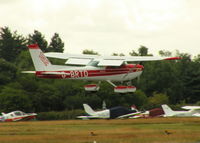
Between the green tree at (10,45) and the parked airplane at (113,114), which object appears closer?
the parked airplane at (113,114)

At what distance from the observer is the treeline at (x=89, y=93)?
74125 millimetres

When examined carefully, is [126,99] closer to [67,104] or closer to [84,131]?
[67,104]

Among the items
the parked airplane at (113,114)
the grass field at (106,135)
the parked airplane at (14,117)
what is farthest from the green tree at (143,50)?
the grass field at (106,135)

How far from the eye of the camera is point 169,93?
97625 mm

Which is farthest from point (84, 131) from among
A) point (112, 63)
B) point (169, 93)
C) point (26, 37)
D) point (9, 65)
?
point (26, 37)

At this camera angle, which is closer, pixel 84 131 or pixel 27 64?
pixel 84 131

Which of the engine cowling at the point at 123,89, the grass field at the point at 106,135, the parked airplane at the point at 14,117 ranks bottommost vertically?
the parked airplane at the point at 14,117

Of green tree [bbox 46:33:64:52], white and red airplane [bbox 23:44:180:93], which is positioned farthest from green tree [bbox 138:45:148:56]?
white and red airplane [bbox 23:44:180:93]

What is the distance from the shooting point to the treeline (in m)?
74.1

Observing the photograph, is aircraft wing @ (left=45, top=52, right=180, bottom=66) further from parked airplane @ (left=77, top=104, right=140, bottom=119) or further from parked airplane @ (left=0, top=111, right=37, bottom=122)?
parked airplane @ (left=0, top=111, right=37, bottom=122)

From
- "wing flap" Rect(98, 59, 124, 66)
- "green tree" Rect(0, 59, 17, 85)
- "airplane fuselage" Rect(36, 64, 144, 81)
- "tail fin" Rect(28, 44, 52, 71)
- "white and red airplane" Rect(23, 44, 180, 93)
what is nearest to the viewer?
"tail fin" Rect(28, 44, 52, 71)

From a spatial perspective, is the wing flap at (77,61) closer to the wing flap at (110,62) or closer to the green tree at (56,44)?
the wing flap at (110,62)

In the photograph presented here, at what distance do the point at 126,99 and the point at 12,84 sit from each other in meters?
15.3

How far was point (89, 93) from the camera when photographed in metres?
78.6
